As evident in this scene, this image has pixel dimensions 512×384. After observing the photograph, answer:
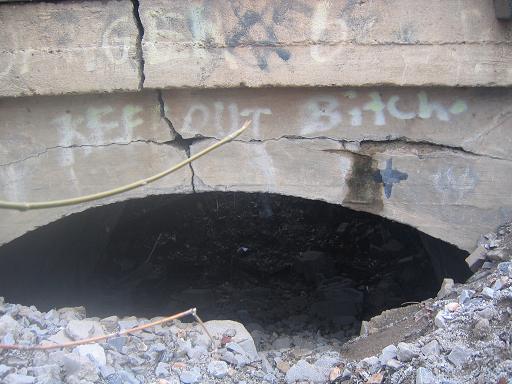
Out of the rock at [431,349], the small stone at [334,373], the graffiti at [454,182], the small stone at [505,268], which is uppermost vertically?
the graffiti at [454,182]

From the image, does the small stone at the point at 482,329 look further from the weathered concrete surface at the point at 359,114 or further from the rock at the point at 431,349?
the weathered concrete surface at the point at 359,114

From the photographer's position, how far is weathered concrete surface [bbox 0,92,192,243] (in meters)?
3.29

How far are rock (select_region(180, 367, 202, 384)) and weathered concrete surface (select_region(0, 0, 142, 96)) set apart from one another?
1.44m

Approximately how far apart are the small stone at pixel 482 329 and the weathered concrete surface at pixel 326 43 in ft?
3.96

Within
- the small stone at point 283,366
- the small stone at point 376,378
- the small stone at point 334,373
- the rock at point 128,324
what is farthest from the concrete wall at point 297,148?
the small stone at point 376,378

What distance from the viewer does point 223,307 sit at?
530 centimetres

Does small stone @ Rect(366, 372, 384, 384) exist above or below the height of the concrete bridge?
below

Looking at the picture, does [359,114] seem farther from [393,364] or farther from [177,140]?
[393,364]

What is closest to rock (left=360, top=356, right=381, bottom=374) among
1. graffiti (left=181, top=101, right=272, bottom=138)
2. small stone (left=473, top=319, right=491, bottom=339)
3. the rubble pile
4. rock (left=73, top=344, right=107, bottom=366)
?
the rubble pile

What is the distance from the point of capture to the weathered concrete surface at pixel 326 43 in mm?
2996

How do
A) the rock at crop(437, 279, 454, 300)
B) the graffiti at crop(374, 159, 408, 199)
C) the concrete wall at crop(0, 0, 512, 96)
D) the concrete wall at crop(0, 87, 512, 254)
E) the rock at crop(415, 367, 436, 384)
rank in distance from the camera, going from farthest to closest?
1. the graffiti at crop(374, 159, 408, 199)
2. the concrete wall at crop(0, 87, 512, 254)
3. the rock at crop(437, 279, 454, 300)
4. the concrete wall at crop(0, 0, 512, 96)
5. the rock at crop(415, 367, 436, 384)

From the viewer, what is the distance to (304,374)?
2725mm

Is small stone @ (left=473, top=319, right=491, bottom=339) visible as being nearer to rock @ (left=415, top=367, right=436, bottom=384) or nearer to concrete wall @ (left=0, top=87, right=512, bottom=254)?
rock @ (left=415, top=367, right=436, bottom=384)

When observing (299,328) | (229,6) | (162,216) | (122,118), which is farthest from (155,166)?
(162,216)
